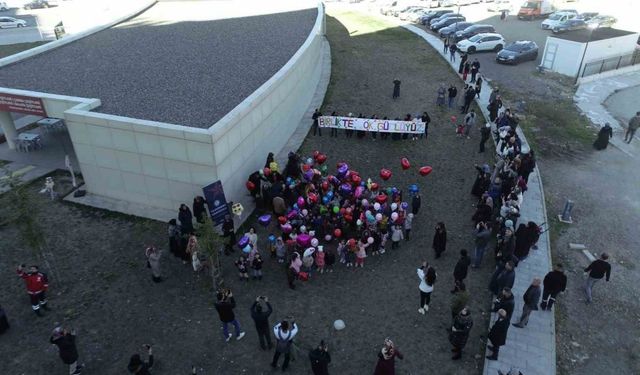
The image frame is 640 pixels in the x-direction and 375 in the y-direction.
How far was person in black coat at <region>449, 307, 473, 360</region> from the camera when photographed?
1073 cm

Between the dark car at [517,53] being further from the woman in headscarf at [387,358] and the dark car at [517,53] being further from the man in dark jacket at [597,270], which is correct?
the woman in headscarf at [387,358]

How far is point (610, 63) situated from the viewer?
32.8 metres

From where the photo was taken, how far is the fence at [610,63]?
31.8m

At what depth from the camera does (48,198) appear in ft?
58.8

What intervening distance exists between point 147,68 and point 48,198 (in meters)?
7.59

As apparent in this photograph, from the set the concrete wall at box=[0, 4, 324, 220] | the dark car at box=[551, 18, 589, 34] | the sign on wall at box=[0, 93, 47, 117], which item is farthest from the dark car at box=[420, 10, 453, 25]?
the sign on wall at box=[0, 93, 47, 117]

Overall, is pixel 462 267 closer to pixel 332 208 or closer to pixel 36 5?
pixel 332 208

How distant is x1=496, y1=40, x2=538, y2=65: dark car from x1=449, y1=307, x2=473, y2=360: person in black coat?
27582mm

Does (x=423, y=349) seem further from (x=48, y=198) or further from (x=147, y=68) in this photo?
(x=147, y=68)

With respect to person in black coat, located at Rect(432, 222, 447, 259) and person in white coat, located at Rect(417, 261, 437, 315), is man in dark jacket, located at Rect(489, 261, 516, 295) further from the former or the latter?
person in black coat, located at Rect(432, 222, 447, 259)

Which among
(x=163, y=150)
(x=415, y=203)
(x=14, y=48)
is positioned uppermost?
(x=163, y=150)

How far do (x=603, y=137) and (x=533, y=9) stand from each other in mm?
31942

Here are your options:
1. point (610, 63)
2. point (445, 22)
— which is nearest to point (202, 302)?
point (610, 63)

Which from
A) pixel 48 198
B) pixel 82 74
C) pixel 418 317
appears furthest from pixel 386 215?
pixel 82 74
